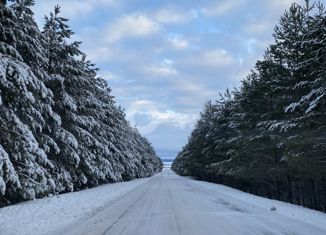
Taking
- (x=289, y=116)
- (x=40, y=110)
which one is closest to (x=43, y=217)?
(x=40, y=110)

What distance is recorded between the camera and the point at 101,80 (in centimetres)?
3797

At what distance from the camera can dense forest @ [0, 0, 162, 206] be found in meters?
14.8

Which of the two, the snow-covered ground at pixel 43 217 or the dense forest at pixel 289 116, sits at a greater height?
the dense forest at pixel 289 116

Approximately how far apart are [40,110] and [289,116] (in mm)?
13353

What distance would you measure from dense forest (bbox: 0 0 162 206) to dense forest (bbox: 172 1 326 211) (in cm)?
1085

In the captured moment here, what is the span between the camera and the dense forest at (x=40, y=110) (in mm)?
14789

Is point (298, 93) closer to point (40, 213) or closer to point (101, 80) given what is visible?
point (40, 213)

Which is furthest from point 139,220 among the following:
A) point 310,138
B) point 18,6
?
point 18,6

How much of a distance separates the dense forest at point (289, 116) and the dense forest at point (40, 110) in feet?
35.6

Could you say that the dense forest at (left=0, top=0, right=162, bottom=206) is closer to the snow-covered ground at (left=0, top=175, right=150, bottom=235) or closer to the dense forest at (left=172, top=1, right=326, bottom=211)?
the snow-covered ground at (left=0, top=175, right=150, bottom=235)

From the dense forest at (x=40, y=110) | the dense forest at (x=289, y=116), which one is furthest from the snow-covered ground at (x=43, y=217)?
the dense forest at (x=289, y=116)

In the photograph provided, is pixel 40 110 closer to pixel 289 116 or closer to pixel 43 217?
pixel 43 217

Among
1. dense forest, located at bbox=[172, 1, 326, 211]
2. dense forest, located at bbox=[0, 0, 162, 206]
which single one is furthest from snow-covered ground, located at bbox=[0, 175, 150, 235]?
dense forest, located at bbox=[172, 1, 326, 211]

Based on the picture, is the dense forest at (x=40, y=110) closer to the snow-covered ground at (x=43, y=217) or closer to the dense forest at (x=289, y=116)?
the snow-covered ground at (x=43, y=217)
